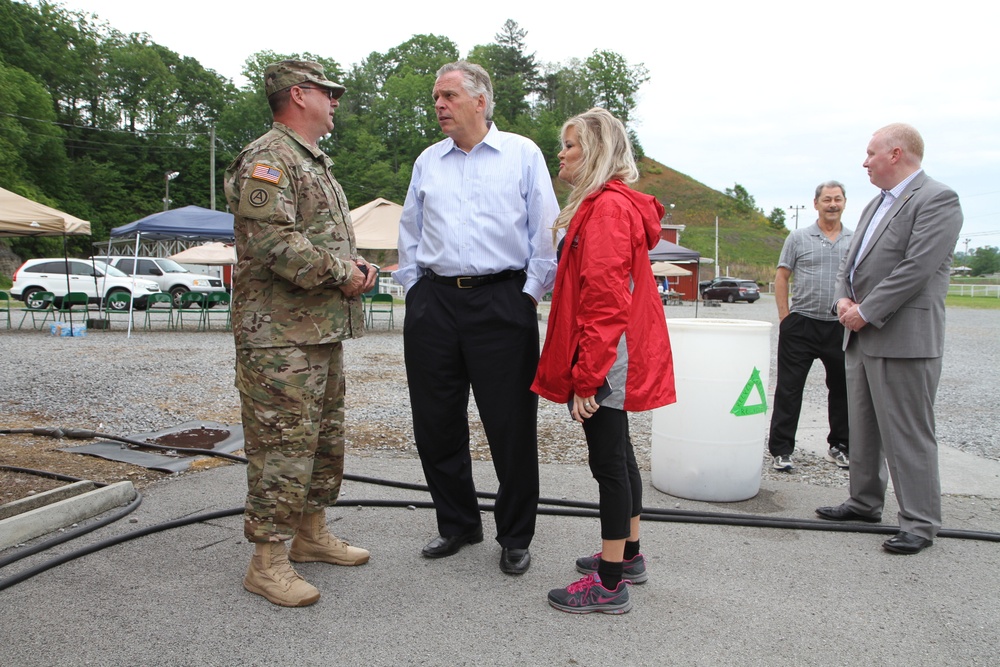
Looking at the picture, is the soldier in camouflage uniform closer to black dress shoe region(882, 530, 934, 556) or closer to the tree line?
black dress shoe region(882, 530, 934, 556)

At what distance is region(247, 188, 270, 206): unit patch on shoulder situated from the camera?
2.82m

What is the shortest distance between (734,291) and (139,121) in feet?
184

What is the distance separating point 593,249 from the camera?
2734 millimetres

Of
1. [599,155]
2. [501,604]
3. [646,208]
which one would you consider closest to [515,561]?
[501,604]

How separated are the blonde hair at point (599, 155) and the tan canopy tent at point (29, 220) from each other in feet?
39.9

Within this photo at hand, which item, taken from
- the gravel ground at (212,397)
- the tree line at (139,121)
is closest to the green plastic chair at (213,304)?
the gravel ground at (212,397)

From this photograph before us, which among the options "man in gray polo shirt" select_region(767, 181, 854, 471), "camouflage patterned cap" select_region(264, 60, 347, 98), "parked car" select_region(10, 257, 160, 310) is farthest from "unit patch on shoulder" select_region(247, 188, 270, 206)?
"parked car" select_region(10, 257, 160, 310)

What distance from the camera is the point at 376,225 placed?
1622cm

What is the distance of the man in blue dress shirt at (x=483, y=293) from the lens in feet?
10.6

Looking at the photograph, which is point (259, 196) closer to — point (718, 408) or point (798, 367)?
point (718, 408)

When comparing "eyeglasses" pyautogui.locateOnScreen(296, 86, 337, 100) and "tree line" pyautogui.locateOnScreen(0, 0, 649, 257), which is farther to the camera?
"tree line" pyautogui.locateOnScreen(0, 0, 649, 257)

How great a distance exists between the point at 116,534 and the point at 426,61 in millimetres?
96744

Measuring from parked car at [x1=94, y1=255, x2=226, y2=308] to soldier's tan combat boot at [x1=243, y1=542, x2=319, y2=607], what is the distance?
78.6ft

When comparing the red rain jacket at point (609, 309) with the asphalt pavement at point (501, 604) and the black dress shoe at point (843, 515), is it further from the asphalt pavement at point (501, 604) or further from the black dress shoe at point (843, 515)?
the black dress shoe at point (843, 515)
